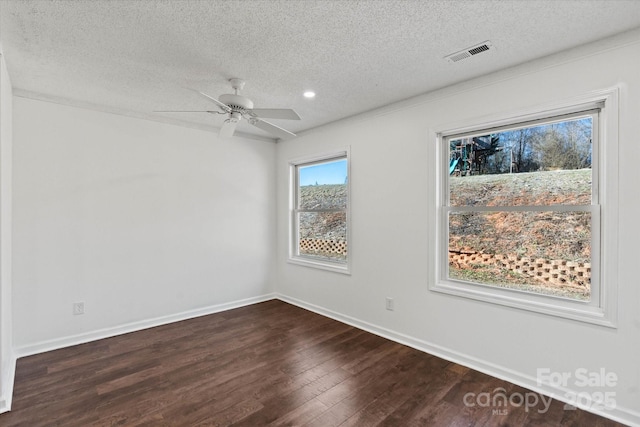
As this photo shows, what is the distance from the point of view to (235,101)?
254 cm

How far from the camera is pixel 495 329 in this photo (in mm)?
2680

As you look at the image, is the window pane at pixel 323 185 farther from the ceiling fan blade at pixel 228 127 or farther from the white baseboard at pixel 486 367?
the ceiling fan blade at pixel 228 127

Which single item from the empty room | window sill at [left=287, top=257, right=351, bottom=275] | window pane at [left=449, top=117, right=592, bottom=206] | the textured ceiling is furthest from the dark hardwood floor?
the textured ceiling

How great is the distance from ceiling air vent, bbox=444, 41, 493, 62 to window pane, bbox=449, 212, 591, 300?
1.37 m

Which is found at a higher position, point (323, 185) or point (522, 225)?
point (323, 185)

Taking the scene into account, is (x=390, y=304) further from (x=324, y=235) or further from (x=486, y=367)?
(x=324, y=235)

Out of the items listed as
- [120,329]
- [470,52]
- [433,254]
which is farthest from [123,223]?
[470,52]

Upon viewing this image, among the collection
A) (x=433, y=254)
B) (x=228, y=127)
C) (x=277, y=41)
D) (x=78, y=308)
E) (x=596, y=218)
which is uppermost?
(x=277, y=41)

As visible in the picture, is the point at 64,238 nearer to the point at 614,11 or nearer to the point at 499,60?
the point at 499,60

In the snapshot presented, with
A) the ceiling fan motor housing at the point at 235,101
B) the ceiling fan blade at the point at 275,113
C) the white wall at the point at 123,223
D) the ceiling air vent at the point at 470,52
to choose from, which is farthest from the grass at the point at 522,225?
the white wall at the point at 123,223

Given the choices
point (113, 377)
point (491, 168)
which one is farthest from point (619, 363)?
point (113, 377)

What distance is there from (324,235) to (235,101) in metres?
2.48

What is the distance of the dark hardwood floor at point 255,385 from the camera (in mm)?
2117

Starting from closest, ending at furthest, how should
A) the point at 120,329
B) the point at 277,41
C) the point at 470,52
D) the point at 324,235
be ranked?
the point at 277,41 < the point at 470,52 < the point at 120,329 < the point at 324,235
